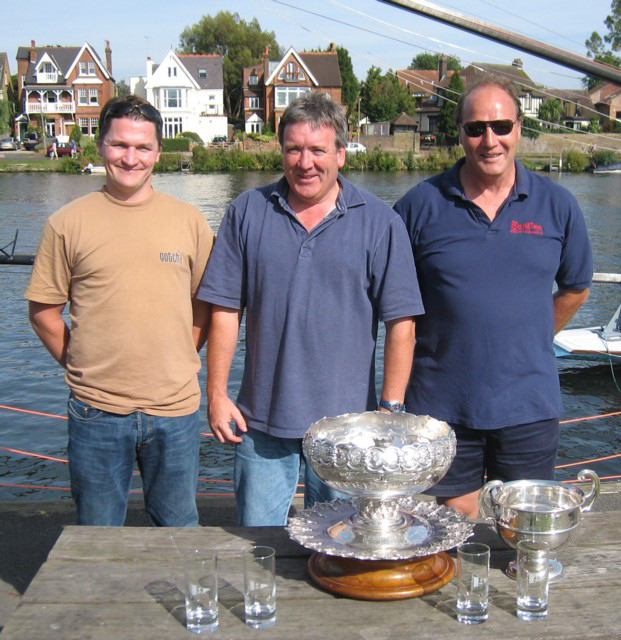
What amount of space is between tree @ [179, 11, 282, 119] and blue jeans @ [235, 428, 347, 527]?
79741 mm

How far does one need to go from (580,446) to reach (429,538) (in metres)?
8.78

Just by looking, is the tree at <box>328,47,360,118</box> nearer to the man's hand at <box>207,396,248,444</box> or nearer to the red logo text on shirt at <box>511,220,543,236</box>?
the red logo text on shirt at <box>511,220,543,236</box>

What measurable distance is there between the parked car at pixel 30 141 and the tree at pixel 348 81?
2449 centimetres

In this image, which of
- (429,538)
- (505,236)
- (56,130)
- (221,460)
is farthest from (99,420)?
A: (56,130)

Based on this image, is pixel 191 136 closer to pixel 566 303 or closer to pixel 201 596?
pixel 566 303

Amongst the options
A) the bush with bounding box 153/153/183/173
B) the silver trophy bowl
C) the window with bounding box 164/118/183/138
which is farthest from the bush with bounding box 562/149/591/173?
the silver trophy bowl

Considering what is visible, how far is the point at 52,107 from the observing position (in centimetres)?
6944

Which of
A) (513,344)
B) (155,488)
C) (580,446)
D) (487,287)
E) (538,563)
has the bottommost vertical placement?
(580,446)

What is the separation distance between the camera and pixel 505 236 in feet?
10.1

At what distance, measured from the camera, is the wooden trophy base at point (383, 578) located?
2.11 metres

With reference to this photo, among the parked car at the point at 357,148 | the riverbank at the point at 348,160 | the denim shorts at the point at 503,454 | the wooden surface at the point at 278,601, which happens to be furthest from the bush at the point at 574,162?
the wooden surface at the point at 278,601

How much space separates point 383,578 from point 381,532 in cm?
14

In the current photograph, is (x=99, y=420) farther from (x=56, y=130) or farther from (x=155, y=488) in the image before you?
(x=56, y=130)

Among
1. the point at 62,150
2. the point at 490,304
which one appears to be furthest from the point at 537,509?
the point at 62,150
